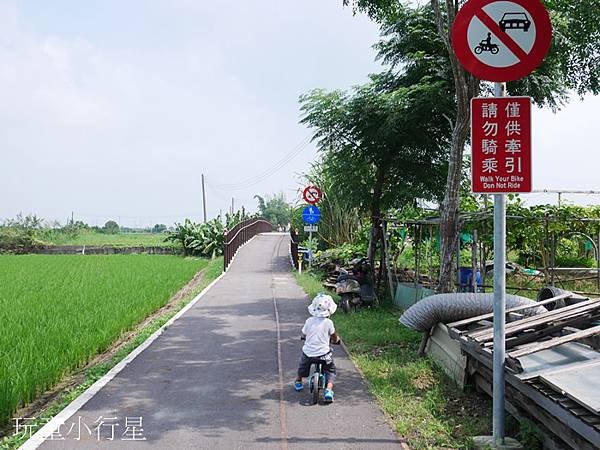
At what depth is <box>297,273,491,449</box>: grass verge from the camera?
15.4 feet

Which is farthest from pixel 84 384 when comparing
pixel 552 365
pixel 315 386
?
pixel 552 365

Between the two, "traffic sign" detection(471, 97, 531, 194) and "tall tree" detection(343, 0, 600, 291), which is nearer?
"traffic sign" detection(471, 97, 531, 194)

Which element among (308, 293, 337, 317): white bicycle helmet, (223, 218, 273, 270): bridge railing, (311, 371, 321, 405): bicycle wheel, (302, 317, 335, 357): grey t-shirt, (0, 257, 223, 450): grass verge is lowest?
(0, 257, 223, 450): grass verge

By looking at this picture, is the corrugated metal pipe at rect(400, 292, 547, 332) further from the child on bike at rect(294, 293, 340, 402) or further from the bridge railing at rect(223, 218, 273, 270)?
the bridge railing at rect(223, 218, 273, 270)

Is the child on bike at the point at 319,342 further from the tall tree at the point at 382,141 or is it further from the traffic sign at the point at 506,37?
the tall tree at the point at 382,141

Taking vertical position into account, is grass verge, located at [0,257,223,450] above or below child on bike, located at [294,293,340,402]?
below

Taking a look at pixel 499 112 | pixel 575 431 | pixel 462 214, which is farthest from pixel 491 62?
pixel 462 214

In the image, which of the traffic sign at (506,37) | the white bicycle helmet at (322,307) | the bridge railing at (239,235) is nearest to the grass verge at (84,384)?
the white bicycle helmet at (322,307)

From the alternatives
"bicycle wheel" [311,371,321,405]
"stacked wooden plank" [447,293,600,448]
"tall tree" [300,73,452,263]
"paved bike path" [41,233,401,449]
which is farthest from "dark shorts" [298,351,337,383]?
"tall tree" [300,73,452,263]

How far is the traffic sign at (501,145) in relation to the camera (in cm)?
429

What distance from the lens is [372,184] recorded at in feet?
40.2

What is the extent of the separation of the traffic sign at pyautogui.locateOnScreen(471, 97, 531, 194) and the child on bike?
2234mm

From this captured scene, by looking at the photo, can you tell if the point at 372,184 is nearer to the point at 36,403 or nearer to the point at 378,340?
the point at 378,340

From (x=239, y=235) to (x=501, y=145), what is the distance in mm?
24132
